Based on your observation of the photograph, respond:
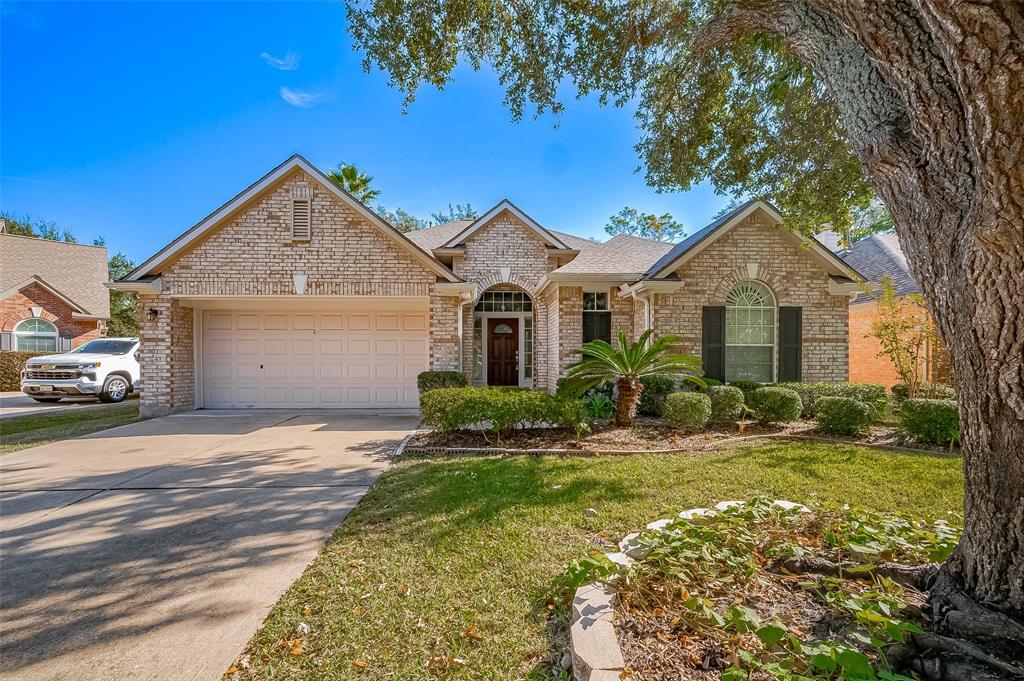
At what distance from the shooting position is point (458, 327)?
34.4ft

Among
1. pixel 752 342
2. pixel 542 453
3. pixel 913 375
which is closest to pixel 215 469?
pixel 542 453

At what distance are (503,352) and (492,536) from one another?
10192mm

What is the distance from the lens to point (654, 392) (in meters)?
9.69

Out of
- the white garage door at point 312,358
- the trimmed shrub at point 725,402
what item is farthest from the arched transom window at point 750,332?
the white garage door at point 312,358

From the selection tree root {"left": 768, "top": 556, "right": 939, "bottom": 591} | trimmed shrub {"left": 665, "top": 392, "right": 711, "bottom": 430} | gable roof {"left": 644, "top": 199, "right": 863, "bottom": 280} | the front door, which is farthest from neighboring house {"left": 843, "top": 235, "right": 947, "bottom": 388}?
tree root {"left": 768, "top": 556, "right": 939, "bottom": 591}

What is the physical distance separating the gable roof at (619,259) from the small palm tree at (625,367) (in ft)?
11.4

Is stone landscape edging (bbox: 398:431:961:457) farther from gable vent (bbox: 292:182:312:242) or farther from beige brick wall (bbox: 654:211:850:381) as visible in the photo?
gable vent (bbox: 292:182:312:242)

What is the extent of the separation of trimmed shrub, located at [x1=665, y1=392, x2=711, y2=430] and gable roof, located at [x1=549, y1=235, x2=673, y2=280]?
401 centimetres

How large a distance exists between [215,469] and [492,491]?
4039 mm

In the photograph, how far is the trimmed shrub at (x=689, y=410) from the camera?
7844 mm

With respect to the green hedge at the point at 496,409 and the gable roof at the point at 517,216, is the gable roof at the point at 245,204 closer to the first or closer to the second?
the gable roof at the point at 517,216

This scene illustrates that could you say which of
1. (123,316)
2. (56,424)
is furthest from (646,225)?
(123,316)

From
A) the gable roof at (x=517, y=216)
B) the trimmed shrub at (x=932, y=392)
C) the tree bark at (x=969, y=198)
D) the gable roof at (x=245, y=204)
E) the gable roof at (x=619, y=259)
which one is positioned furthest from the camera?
the gable roof at (x=517, y=216)

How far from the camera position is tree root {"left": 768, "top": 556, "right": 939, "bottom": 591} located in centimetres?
234
